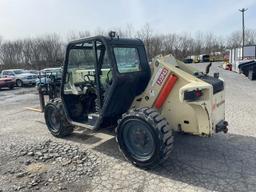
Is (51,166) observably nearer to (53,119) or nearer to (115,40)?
(53,119)

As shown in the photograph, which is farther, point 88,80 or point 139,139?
point 88,80

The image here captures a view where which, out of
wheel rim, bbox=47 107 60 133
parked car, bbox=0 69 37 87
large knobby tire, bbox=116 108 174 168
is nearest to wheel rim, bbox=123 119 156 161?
large knobby tire, bbox=116 108 174 168

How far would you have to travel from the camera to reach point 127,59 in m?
4.77

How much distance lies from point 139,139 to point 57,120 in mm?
2347

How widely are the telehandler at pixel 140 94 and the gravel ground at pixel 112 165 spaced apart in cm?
37

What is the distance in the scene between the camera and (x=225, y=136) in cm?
564

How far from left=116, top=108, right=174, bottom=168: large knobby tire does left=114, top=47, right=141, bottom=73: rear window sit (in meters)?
0.83

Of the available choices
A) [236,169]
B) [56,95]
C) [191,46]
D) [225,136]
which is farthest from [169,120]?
[191,46]

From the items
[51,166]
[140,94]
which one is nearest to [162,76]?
[140,94]

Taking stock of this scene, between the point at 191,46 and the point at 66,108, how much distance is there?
57.3 metres

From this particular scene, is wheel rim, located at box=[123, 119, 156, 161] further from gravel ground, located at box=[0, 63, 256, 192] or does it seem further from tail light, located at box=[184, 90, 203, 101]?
tail light, located at box=[184, 90, 203, 101]

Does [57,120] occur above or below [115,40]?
below

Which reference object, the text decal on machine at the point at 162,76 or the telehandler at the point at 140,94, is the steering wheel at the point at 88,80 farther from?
the text decal on machine at the point at 162,76

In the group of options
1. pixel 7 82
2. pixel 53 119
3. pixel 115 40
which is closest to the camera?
pixel 115 40
